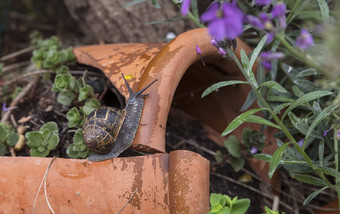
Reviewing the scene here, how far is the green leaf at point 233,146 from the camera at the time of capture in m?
1.61

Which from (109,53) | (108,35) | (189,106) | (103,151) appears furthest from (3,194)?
(108,35)

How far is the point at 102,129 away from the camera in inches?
53.2

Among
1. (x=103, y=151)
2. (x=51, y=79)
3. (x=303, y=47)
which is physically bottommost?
(x=103, y=151)

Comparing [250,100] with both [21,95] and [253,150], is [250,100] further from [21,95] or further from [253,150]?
[21,95]

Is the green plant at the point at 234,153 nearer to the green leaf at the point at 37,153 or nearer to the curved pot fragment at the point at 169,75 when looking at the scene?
the curved pot fragment at the point at 169,75

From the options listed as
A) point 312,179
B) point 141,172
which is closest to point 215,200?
point 141,172

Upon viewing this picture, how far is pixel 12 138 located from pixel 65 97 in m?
0.25

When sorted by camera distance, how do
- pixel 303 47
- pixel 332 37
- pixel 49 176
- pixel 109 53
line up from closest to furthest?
pixel 332 37, pixel 303 47, pixel 49 176, pixel 109 53

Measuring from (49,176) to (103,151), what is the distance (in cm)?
18

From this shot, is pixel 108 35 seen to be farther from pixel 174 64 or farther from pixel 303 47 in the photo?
pixel 303 47

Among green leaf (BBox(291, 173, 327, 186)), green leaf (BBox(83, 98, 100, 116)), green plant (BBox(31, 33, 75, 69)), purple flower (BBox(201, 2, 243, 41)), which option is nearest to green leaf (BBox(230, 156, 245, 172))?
green leaf (BBox(291, 173, 327, 186))

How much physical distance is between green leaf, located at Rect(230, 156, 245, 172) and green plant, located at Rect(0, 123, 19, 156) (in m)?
0.82

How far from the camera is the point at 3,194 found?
4.33 feet

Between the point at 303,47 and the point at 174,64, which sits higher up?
the point at 303,47
